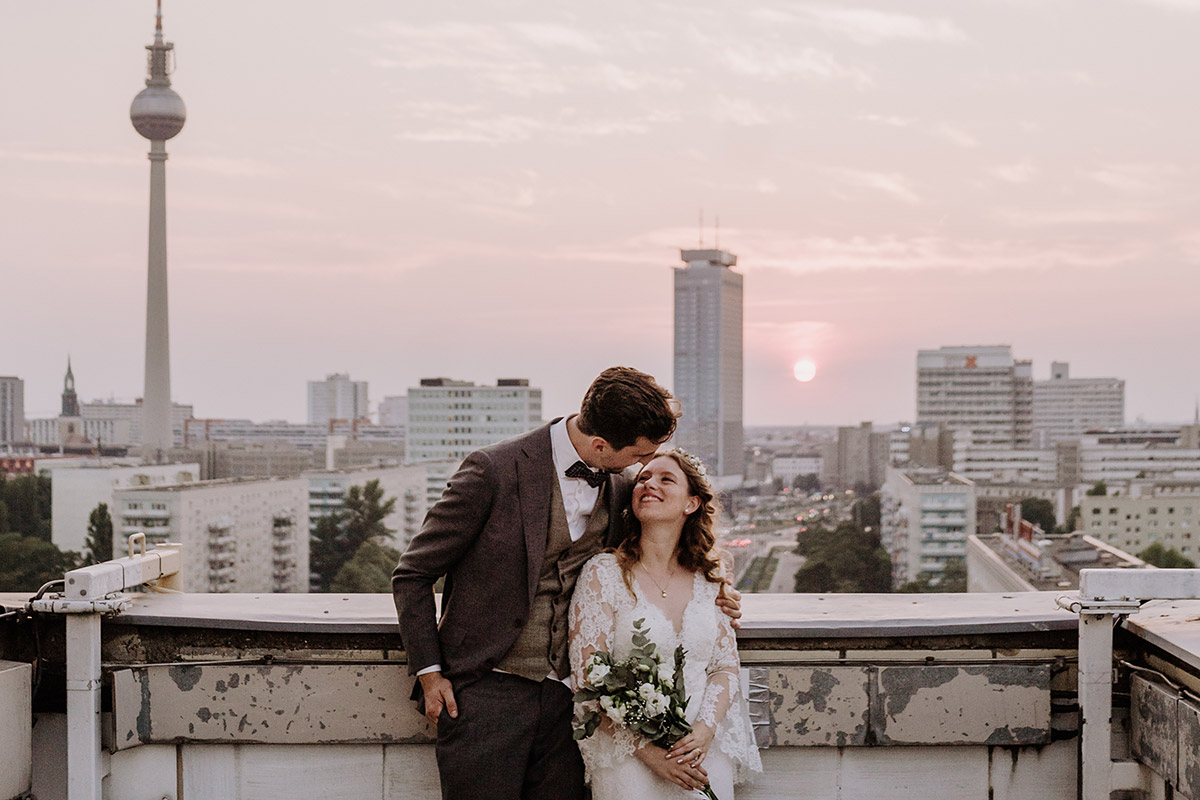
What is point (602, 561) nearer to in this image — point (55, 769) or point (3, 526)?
point (55, 769)

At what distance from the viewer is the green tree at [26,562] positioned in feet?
159

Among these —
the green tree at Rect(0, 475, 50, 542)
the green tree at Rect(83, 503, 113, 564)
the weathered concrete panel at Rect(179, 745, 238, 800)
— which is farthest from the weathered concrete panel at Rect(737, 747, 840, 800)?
the green tree at Rect(0, 475, 50, 542)

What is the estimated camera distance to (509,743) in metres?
2.51

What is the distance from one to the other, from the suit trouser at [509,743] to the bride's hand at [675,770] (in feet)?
0.58

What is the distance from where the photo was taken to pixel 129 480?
2363 inches

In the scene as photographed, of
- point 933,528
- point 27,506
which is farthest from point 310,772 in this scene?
point 27,506

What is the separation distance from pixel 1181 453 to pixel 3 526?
74696mm

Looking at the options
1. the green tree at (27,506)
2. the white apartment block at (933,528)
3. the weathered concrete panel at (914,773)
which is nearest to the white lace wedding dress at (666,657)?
the weathered concrete panel at (914,773)

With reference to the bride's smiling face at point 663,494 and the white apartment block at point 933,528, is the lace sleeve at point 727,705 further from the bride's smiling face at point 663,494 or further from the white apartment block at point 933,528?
the white apartment block at point 933,528

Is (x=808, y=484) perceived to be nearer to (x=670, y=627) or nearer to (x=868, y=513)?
(x=868, y=513)

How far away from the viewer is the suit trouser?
8.18ft

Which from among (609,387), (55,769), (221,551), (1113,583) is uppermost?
(609,387)

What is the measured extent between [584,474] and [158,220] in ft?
299

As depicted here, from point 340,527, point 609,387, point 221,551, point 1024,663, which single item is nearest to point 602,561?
point 609,387
